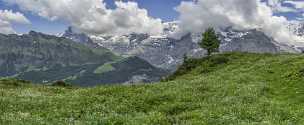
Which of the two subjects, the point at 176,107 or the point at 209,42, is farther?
the point at 209,42

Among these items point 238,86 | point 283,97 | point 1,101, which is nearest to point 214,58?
point 238,86

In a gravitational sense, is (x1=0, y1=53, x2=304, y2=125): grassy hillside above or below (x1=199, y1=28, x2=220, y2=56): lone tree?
below

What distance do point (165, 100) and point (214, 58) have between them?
77.8m

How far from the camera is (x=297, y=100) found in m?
35.3

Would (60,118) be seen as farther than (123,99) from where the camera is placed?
No

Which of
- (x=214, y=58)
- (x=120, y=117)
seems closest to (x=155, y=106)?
(x=120, y=117)

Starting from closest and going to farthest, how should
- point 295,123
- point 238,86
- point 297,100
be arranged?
point 295,123 → point 297,100 → point 238,86

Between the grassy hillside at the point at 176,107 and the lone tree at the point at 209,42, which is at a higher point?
the lone tree at the point at 209,42

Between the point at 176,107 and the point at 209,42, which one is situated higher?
the point at 209,42

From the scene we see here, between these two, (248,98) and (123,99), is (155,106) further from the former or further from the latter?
(248,98)

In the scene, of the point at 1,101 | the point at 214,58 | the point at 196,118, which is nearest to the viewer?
the point at 196,118

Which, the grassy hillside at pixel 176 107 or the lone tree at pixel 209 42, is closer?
the grassy hillside at pixel 176 107

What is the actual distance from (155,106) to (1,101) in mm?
10433

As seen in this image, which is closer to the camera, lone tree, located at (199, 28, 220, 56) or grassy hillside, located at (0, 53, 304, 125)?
Answer: grassy hillside, located at (0, 53, 304, 125)
